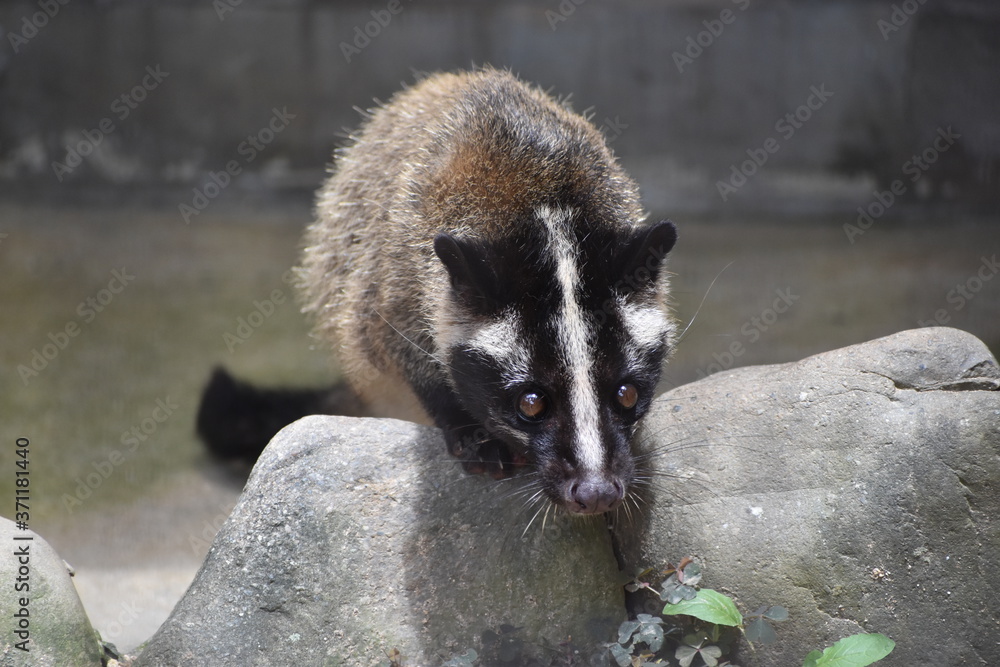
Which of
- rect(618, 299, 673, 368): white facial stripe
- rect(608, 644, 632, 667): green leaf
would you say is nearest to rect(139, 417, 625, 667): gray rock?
rect(608, 644, 632, 667): green leaf

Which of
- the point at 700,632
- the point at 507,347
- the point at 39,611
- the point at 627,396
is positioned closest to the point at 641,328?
the point at 627,396

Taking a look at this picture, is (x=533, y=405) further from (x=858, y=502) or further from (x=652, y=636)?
(x=858, y=502)

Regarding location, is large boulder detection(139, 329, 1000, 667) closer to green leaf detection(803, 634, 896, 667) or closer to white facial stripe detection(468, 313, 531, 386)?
green leaf detection(803, 634, 896, 667)

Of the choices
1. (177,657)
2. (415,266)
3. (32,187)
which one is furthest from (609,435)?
(32,187)

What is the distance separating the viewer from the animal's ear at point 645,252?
4.02m

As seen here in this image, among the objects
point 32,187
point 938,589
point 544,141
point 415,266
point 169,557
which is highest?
point 544,141

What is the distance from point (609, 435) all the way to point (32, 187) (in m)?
10.0

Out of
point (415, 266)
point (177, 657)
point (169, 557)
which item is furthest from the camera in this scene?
point (169, 557)

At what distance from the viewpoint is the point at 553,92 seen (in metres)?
11.5

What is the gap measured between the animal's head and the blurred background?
18.9 ft

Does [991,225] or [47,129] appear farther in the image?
[47,129]

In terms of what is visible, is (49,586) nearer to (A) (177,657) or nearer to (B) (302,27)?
(A) (177,657)

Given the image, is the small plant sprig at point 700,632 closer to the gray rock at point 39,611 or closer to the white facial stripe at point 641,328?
the white facial stripe at point 641,328

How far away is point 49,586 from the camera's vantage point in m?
4.42
